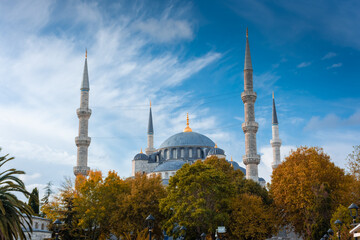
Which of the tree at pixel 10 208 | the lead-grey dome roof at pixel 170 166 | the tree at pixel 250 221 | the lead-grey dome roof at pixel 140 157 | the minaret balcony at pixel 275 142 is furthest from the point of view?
the lead-grey dome roof at pixel 140 157

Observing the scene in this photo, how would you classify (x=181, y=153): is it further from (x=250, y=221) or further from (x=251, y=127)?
(x=250, y=221)

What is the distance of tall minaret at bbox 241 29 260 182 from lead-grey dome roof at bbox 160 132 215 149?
2722 centimetres

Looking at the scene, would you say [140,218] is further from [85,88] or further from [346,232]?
[85,88]

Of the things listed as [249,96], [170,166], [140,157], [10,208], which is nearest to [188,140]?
[140,157]

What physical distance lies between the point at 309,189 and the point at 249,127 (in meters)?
18.9

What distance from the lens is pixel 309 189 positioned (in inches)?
1325

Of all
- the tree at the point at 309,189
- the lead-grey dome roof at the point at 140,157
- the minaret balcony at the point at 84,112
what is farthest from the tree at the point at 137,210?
the lead-grey dome roof at the point at 140,157

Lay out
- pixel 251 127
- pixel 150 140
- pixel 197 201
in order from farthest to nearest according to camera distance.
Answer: pixel 150 140 → pixel 251 127 → pixel 197 201

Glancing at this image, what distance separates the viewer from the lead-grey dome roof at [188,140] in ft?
262

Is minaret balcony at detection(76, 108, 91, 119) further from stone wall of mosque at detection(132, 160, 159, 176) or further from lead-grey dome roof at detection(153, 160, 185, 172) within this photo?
stone wall of mosque at detection(132, 160, 159, 176)

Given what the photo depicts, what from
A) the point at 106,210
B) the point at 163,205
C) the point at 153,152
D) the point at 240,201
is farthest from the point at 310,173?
the point at 153,152

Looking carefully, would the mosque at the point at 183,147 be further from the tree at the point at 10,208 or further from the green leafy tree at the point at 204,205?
the tree at the point at 10,208

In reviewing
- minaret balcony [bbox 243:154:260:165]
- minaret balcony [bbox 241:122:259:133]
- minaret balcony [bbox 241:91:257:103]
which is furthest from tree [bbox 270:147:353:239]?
minaret balcony [bbox 241:91:257:103]

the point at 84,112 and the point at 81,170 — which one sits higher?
the point at 84,112
